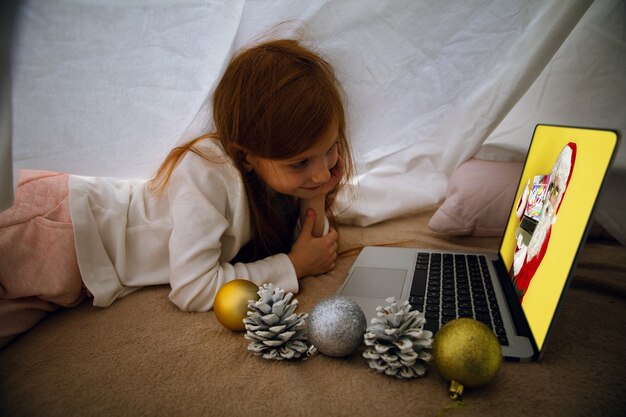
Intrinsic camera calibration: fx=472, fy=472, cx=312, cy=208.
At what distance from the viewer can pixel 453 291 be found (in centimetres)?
77

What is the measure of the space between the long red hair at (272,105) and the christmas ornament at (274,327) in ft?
0.88

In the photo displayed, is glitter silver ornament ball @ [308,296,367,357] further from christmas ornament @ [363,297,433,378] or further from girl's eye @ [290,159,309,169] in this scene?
girl's eye @ [290,159,309,169]

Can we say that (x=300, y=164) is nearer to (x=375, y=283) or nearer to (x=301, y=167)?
(x=301, y=167)

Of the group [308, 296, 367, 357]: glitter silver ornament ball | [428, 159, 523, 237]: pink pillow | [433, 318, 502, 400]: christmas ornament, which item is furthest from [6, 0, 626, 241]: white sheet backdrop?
[433, 318, 502, 400]: christmas ornament

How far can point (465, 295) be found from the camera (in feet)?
2.44

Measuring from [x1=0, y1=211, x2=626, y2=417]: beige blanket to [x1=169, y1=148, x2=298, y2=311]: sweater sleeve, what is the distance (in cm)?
5

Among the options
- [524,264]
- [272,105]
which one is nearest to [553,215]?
[524,264]

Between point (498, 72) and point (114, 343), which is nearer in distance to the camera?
point (114, 343)

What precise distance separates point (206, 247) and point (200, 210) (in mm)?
68

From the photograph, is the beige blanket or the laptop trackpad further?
the laptop trackpad

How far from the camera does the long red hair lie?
2.58 feet

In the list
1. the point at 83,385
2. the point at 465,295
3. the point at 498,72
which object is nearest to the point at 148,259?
the point at 83,385

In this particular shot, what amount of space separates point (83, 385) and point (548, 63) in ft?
3.87

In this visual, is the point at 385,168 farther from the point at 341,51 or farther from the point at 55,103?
the point at 55,103
